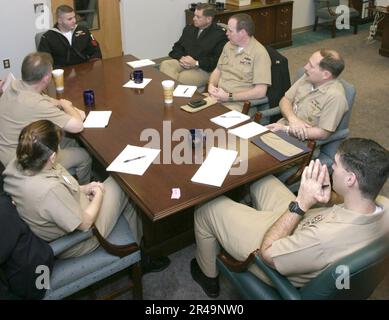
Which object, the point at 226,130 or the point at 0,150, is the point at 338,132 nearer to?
the point at 226,130

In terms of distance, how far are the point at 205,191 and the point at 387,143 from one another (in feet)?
8.28

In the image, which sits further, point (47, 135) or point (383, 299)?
point (383, 299)

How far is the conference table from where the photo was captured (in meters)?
1.88

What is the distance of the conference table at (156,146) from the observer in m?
1.88

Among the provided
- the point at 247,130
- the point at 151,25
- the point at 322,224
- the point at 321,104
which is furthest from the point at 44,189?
the point at 151,25

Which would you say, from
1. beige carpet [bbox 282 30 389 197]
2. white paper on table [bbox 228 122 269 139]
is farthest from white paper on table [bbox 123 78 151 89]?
beige carpet [bbox 282 30 389 197]

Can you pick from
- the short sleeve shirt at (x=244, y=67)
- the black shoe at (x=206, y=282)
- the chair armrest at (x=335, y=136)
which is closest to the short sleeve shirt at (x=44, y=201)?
the black shoe at (x=206, y=282)

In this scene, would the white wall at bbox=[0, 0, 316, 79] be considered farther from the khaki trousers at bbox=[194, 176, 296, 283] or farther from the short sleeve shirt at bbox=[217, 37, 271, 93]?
the khaki trousers at bbox=[194, 176, 296, 283]

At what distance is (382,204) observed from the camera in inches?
61.6

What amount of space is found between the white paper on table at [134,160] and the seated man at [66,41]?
6.30ft

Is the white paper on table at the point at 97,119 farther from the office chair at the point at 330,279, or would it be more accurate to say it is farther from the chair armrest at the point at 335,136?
the chair armrest at the point at 335,136

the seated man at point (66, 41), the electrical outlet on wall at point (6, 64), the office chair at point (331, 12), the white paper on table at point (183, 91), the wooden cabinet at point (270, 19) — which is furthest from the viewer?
the office chair at point (331, 12)

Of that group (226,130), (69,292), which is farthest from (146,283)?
(226,130)

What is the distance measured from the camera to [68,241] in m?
1.78
